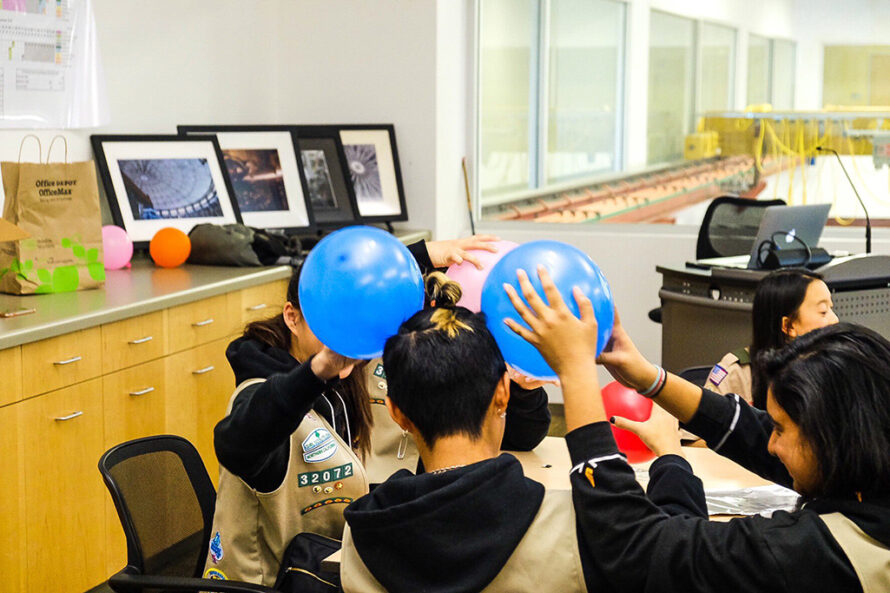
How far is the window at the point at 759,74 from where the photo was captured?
5.32 meters

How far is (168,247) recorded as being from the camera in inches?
155

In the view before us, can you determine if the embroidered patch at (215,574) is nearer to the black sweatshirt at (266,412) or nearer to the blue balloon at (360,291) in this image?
the black sweatshirt at (266,412)

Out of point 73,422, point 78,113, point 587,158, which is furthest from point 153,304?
point 587,158

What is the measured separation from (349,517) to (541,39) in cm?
453

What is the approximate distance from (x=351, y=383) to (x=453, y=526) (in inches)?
33.8

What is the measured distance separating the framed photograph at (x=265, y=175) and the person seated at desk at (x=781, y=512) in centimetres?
352

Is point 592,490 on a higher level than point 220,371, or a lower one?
higher

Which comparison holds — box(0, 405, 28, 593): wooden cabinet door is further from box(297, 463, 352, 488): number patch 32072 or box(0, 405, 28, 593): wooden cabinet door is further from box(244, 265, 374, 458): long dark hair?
box(297, 463, 352, 488): number patch 32072

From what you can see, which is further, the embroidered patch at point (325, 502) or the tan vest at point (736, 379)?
the tan vest at point (736, 379)

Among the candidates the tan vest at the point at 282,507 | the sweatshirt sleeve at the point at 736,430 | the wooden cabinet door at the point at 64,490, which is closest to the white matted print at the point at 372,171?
the wooden cabinet door at the point at 64,490

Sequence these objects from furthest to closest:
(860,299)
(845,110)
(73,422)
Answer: (845,110)
(860,299)
(73,422)

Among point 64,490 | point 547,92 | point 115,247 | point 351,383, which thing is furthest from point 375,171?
point 351,383

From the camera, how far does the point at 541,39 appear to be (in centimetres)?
555

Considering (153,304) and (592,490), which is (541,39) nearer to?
(153,304)
